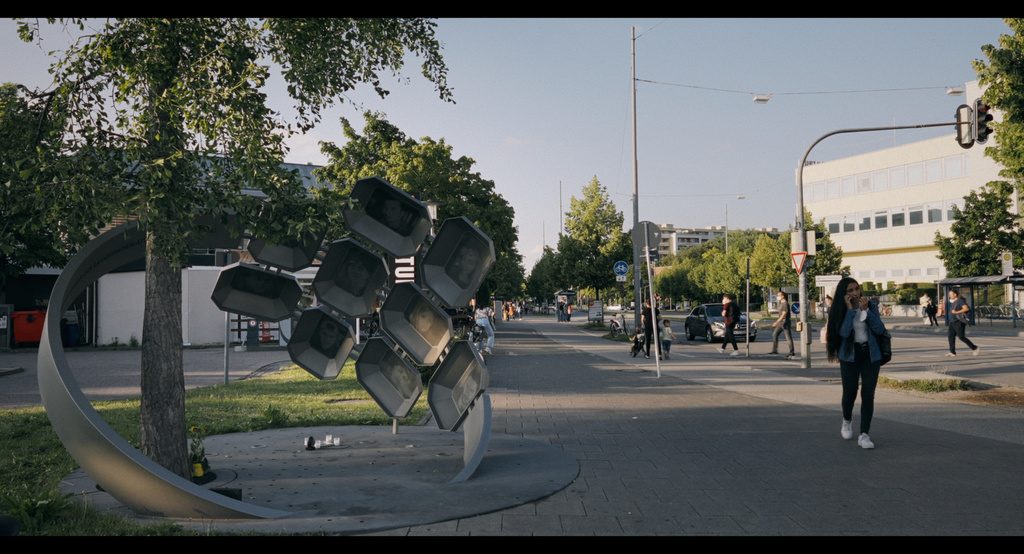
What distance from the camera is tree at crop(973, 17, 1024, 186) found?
10.9 meters

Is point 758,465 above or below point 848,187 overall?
below

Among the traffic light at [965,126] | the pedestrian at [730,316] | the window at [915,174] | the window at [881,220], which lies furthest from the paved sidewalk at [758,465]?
the window at [881,220]

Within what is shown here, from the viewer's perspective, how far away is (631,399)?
11.7 meters

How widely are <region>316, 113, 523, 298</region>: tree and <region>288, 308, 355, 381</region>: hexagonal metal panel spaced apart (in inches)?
881

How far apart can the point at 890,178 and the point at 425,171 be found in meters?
49.6

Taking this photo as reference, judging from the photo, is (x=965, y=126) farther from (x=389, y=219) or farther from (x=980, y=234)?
(x=980, y=234)

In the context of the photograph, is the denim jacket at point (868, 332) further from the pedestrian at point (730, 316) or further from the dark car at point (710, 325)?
the dark car at point (710, 325)

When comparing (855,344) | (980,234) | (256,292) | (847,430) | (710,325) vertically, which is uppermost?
(980,234)

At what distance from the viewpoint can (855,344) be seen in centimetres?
775

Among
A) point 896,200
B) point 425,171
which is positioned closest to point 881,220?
point 896,200

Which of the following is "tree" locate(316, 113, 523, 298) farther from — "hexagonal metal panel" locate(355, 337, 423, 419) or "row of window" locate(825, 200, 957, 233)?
"row of window" locate(825, 200, 957, 233)
